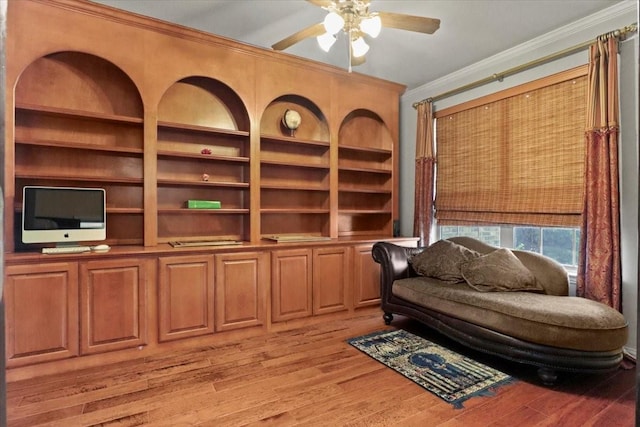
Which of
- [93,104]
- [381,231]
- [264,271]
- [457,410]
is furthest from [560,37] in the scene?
[93,104]

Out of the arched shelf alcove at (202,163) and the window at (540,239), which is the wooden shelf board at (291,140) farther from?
the window at (540,239)

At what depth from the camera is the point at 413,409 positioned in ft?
6.33

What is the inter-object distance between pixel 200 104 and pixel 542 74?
329 centimetres

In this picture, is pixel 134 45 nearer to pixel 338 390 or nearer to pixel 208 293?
pixel 208 293

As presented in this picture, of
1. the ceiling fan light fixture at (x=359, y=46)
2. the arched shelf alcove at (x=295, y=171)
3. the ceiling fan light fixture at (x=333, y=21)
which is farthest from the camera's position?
the arched shelf alcove at (x=295, y=171)

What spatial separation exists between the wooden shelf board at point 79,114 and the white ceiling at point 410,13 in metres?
0.86

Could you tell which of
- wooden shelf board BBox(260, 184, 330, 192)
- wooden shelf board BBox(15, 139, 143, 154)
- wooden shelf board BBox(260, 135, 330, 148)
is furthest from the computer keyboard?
wooden shelf board BBox(260, 135, 330, 148)

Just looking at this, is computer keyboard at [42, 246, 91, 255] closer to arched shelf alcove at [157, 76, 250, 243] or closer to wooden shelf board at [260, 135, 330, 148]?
arched shelf alcove at [157, 76, 250, 243]

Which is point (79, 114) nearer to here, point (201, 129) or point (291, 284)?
point (201, 129)

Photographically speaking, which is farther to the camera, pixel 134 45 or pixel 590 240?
pixel 134 45

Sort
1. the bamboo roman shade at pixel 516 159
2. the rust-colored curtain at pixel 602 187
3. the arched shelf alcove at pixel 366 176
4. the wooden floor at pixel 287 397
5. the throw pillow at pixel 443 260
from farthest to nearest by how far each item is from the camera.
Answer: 1. the arched shelf alcove at pixel 366 176
2. the throw pillow at pixel 443 260
3. the bamboo roman shade at pixel 516 159
4. the rust-colored curtain at pixel 602 187
5. the wooden floor at pixel 287 397

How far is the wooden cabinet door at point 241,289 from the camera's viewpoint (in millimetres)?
2939

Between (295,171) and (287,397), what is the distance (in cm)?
253

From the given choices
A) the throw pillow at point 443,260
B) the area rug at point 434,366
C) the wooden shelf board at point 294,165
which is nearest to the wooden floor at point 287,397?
the area rug at point 434,366
